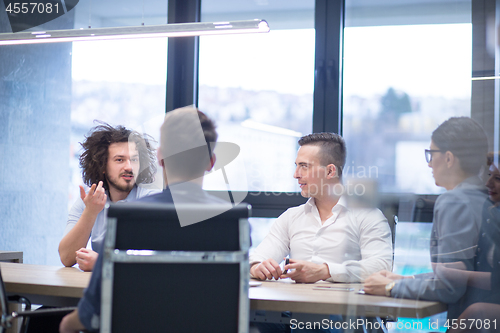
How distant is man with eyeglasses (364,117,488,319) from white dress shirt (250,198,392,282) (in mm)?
168

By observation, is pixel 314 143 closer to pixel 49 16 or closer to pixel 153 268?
pixel 153 268

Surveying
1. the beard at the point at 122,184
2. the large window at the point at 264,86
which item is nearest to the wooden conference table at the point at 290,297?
the beard at the point at 122,184

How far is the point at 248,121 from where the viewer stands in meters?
3.51

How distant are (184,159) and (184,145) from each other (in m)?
0.04

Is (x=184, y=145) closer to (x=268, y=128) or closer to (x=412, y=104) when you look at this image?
(x=412, y=104)

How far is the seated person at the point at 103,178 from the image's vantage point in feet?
6.68

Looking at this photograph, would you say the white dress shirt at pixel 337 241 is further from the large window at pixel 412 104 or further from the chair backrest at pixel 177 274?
the chair backrest at pixel 177 274

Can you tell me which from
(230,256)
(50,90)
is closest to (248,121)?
(50,90)

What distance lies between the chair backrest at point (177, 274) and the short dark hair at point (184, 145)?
0.23 m

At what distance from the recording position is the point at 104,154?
2.58 m

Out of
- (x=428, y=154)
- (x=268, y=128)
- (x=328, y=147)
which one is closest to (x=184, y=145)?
(x=428, y=154)

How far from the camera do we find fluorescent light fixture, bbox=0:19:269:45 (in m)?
2.51

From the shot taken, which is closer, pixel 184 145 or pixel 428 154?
pixel 184 145

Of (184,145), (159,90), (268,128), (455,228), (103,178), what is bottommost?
(455,228)
